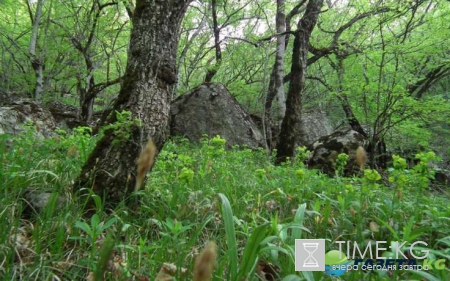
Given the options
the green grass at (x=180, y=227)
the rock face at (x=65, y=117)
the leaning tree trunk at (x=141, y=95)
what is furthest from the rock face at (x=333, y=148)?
the rock face at (x=65, y=117)

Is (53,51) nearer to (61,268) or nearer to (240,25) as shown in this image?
(240,25)

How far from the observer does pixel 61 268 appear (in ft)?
4.11

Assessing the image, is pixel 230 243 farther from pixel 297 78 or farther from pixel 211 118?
pixel 211 118

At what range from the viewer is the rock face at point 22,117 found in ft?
15.7

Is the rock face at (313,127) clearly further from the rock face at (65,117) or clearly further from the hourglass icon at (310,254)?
the hourglass icon at (310,254)

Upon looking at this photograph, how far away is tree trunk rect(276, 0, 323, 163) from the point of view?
6.67 m

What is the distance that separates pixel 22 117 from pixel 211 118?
13.2ft

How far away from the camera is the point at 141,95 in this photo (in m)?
2.11

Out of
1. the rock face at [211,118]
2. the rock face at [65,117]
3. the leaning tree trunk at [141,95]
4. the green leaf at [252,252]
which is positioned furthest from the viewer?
the rock face at [65,117]

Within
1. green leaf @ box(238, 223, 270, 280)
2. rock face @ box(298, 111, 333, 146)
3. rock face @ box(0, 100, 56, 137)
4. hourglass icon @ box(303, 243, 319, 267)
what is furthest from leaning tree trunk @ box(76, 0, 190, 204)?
rock face @ box(298, 111, 333, 146)

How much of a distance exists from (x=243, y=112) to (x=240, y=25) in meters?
5.80

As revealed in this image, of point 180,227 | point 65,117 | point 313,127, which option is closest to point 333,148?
point 313,127

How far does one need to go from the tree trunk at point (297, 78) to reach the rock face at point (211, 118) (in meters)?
1.04

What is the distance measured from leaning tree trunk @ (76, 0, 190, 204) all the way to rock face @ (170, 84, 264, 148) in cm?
497
